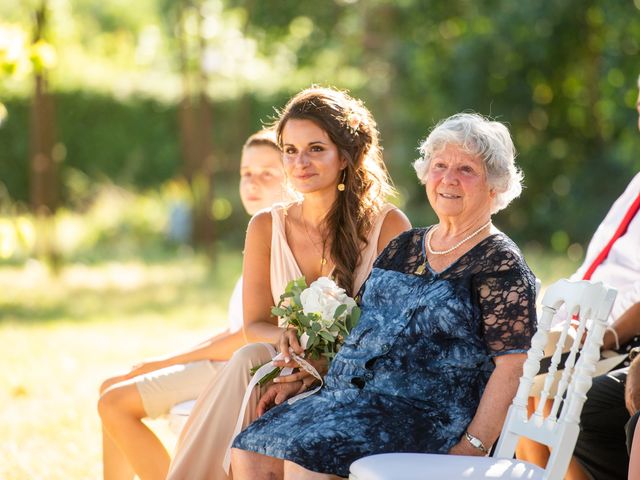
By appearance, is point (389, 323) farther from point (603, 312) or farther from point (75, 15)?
point (75, 15)

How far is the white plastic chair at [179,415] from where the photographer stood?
419 centimetres

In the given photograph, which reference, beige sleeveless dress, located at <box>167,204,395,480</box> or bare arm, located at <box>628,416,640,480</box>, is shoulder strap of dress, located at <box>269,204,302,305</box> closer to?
beige sleeveless dress, located at <box>167,204,395,480</box>

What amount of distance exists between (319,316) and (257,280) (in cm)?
63

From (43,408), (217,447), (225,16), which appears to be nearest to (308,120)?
(217,447)

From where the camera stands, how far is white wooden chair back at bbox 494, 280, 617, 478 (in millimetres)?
2885

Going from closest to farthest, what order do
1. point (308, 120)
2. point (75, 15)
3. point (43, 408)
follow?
point (308, 120) → point (43, 408) → point (75, 15)

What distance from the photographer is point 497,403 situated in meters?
3.16

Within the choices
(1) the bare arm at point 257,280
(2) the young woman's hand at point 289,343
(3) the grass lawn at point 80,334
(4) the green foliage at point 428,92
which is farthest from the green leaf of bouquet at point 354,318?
(4) the green foliage at point 428,92

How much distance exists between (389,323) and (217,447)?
0.80m

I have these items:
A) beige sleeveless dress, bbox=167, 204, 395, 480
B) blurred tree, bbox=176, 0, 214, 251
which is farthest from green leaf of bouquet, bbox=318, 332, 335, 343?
blurred tree, bbox=176, 0, 214, 251

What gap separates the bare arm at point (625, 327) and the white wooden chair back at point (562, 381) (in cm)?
99

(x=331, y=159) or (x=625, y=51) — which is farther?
(x=625, y=51)

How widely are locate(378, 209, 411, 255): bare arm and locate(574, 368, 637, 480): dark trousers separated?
3.07 ft

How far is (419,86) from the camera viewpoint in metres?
15.8
